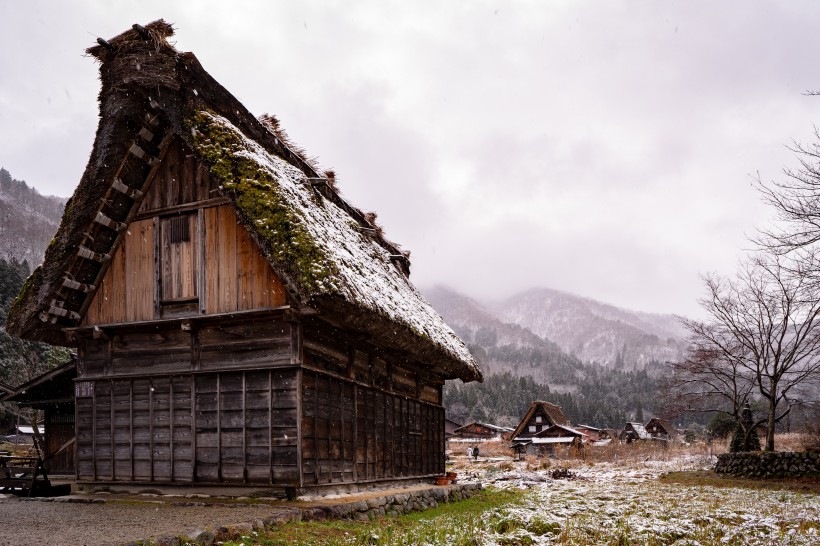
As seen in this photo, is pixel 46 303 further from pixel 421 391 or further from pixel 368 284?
pixel 421 391

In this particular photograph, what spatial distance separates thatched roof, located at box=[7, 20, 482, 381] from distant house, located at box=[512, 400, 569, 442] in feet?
170

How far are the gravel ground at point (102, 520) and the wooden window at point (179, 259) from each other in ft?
12.7

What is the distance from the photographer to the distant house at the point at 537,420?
2494 inches

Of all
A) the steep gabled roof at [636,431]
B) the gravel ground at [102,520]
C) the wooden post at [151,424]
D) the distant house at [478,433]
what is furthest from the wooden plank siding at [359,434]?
the distant house at [478,433]

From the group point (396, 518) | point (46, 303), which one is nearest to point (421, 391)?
point (396, 518)

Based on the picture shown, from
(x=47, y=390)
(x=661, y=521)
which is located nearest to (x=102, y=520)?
(x=661, y=521)

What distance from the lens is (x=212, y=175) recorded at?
11641 millimetres

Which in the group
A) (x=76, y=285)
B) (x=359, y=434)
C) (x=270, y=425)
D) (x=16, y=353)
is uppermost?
(x=76, y=285)

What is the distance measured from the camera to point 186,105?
39.6ft

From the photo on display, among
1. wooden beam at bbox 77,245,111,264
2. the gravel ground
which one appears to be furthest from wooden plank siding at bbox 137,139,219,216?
the gravel ground

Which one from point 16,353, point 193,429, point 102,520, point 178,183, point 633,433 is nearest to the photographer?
point 102,520

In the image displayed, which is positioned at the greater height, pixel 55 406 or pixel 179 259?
pixel 179 259

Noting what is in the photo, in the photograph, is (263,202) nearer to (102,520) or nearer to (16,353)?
(102,520)

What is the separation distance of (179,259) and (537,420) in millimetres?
57408
